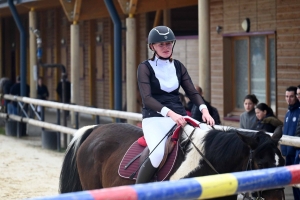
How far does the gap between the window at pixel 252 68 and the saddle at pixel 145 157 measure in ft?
24.3

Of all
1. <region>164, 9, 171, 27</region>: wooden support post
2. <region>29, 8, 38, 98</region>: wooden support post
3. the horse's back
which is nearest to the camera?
the horse's back

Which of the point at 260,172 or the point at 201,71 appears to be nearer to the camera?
the point at 260,172

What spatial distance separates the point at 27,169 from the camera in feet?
39.8

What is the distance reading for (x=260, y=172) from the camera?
3.19m

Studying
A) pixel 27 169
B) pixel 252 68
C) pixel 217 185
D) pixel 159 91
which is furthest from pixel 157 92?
pixel 252 68

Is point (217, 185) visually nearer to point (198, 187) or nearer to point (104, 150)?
point (198, 187)

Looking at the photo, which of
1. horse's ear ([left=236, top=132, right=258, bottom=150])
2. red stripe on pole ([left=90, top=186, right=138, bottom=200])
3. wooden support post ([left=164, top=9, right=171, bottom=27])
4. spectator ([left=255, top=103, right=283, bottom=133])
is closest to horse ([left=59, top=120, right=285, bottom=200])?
horse's ear ([left=236, top=132, right=258, bottom=150])

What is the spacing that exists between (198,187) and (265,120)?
19.9 ft

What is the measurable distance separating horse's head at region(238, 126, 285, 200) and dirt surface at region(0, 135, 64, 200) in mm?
5162

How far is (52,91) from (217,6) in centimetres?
1393

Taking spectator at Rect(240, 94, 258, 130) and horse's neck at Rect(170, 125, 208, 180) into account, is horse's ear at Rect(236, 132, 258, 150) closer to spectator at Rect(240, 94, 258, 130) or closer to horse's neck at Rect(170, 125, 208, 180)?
horse's neck at Rect(170, 125, 208, 180)

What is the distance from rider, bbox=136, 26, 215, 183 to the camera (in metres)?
5.62

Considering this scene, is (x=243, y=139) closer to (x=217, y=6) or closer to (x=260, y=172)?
(x=260, y=172)

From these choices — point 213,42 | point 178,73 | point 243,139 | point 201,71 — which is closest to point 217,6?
point 213,42
